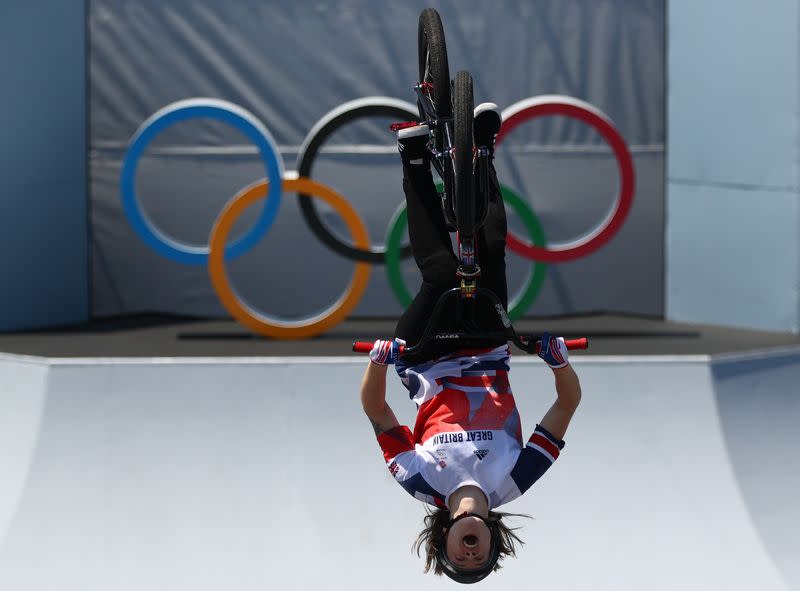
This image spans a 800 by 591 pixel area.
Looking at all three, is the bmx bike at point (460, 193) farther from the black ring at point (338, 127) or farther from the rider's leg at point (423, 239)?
the black ring at point (338, 127)

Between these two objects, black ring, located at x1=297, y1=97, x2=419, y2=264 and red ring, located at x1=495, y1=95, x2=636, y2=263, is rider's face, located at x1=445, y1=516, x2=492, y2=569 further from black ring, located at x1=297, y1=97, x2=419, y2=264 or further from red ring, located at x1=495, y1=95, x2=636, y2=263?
red ring, located at x1=495, y1=95, x2=636, y2=263

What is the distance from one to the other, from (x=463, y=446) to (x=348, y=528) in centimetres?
311

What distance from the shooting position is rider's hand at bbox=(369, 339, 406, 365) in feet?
14.3

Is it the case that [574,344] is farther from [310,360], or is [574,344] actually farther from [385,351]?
[310,360]

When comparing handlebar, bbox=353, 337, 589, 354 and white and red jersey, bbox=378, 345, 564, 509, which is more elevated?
handlebar, bbox=353, 337, 589, 354

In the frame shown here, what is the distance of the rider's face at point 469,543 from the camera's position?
15.2 feet

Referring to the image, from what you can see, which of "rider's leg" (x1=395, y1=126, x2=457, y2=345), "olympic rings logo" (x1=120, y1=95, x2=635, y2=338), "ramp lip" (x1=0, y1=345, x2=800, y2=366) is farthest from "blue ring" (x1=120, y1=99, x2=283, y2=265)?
"rider's leg" (x1=395, y1=126, x2=457, y2=345)

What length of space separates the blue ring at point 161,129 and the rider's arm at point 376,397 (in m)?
5.28

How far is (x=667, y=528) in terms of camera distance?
7645 mm

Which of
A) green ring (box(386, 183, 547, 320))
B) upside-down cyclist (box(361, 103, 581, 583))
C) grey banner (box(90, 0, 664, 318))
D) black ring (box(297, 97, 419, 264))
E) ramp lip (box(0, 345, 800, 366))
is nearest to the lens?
upside-down cyclist (box(361, 103, 581, 583))

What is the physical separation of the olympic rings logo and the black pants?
16.2 feet

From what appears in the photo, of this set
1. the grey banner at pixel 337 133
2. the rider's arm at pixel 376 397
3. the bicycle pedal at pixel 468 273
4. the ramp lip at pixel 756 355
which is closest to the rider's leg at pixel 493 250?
the bicycle pedal at pixel 468 273

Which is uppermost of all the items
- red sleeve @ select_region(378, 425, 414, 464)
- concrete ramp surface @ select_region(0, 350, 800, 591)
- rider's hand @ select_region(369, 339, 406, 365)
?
rider's hand @ select_region(369, 339, 406, 365)

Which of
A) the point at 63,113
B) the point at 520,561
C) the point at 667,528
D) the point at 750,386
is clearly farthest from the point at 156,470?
the point at 63,113
